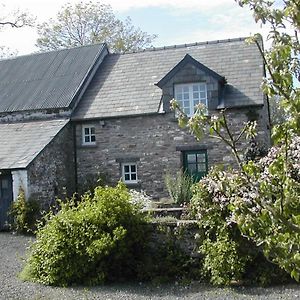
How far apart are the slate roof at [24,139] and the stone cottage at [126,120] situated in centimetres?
4

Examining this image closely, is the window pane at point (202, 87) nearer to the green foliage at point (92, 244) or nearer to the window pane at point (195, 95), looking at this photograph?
the window pane at point (195, 95)

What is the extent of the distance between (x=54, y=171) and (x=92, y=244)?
32.3 ft

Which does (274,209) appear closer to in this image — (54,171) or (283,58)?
(283,58)

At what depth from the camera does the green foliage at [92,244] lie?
401 inches

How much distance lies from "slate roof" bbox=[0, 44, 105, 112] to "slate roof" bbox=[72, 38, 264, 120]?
771mm

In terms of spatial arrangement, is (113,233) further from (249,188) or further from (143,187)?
(143,187)

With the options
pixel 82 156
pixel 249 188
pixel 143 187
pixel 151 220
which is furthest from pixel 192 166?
pixel 249 188

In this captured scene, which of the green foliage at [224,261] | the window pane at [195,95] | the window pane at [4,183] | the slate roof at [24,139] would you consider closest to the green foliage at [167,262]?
the green foliage at [224,261]

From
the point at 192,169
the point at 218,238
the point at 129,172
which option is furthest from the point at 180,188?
the point at 218,238

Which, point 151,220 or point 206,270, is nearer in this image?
point 206,270

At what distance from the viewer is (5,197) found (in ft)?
59.0

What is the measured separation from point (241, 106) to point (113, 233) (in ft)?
34.0

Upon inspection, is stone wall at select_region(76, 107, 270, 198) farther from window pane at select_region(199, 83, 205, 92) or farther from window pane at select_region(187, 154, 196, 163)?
window pane at select_region(199, 83, 205, 92)

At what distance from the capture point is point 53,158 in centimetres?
1948
